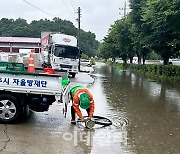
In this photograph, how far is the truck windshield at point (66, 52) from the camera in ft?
87.0

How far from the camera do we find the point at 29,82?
810 centimetres

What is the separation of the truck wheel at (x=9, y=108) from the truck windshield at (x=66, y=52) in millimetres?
18556

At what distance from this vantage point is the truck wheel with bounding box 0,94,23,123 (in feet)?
26.4

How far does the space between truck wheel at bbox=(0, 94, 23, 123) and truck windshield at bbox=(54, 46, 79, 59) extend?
18.6 metres

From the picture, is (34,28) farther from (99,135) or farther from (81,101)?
(99,135)

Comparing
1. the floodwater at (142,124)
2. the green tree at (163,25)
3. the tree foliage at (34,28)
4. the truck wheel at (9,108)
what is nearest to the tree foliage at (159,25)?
the green tree at (163,25)

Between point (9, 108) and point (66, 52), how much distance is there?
1898 cm

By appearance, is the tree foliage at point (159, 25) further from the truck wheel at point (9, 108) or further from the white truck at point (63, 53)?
the truck wheel at point (9, 108)

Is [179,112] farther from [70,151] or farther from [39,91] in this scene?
[70,151]

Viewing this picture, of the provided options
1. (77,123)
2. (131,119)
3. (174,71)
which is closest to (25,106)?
(77,123)

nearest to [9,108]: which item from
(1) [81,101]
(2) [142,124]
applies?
(1) [81,101]

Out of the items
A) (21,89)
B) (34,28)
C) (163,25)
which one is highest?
(34,28)

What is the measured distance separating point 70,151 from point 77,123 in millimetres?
2448

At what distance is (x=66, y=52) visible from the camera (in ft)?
88.1
